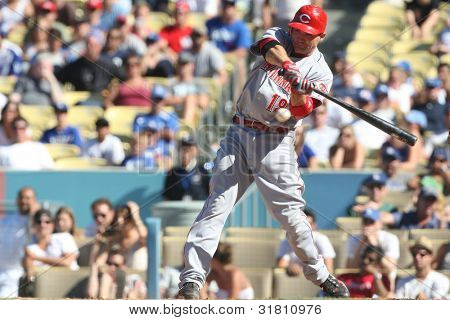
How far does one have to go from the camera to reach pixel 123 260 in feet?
32.0

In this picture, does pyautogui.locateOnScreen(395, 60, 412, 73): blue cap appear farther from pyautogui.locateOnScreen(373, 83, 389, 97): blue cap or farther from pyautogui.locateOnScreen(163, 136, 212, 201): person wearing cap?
pyautogui.locateOnScreen(163, 136, 212, 201): person wearing cap

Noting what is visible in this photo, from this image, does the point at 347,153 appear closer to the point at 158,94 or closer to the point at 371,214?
the point at 371,214

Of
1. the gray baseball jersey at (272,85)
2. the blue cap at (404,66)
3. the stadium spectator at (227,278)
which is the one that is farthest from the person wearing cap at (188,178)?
the gray baseball jersey at (272,85)

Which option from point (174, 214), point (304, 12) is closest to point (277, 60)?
point (304, 12)

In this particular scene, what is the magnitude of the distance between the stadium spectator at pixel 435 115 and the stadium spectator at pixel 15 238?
3.81 m

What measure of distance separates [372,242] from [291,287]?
0.85 m

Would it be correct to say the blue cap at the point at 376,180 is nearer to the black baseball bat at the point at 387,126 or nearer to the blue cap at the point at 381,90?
the blue cap at the point at 381,90

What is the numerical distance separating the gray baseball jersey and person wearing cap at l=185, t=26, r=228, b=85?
17.4 feet

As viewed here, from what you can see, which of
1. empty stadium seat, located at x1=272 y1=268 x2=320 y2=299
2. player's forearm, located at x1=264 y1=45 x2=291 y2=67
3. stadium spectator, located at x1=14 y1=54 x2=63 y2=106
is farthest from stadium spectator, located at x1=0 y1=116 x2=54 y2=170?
player's forearm, located at x1=264 y1=45 x2=291 y2=67

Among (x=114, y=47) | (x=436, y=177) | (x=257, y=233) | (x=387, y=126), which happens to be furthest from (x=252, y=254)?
(x=114, y=47)

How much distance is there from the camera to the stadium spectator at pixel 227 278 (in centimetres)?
923
